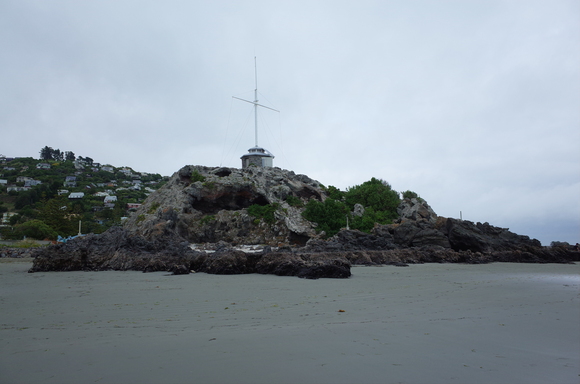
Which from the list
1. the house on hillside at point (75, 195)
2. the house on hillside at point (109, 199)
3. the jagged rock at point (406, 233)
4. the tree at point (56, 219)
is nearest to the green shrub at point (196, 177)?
the tree at point (56, 219)

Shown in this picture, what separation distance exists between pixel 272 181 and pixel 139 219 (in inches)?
548

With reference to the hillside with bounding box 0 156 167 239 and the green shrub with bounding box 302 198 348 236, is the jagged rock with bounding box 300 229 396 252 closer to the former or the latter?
the green shrub with bounding box 302 198 348 236

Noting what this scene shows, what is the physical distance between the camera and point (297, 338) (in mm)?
3174

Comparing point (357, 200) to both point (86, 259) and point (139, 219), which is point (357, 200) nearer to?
point (139, 219)

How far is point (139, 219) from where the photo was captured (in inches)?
1211

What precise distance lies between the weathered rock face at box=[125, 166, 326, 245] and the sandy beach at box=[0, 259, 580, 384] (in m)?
24.1

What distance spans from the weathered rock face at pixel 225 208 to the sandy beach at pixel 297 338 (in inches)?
947

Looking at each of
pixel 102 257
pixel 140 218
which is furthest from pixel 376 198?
pixel 102 257

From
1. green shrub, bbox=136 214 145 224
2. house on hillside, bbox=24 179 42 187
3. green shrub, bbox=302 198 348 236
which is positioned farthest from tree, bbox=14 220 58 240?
house on hillside, bbox=24 179 42 187

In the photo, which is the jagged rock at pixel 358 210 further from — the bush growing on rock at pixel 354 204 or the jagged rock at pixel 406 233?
the jagged rock at pixel 406 233

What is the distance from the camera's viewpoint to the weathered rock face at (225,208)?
3038 centimetres

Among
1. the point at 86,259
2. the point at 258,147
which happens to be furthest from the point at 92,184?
the point at 86,259

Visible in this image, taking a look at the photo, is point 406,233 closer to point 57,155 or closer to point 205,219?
point 205,219

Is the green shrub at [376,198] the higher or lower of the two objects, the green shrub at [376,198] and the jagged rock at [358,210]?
the higher
